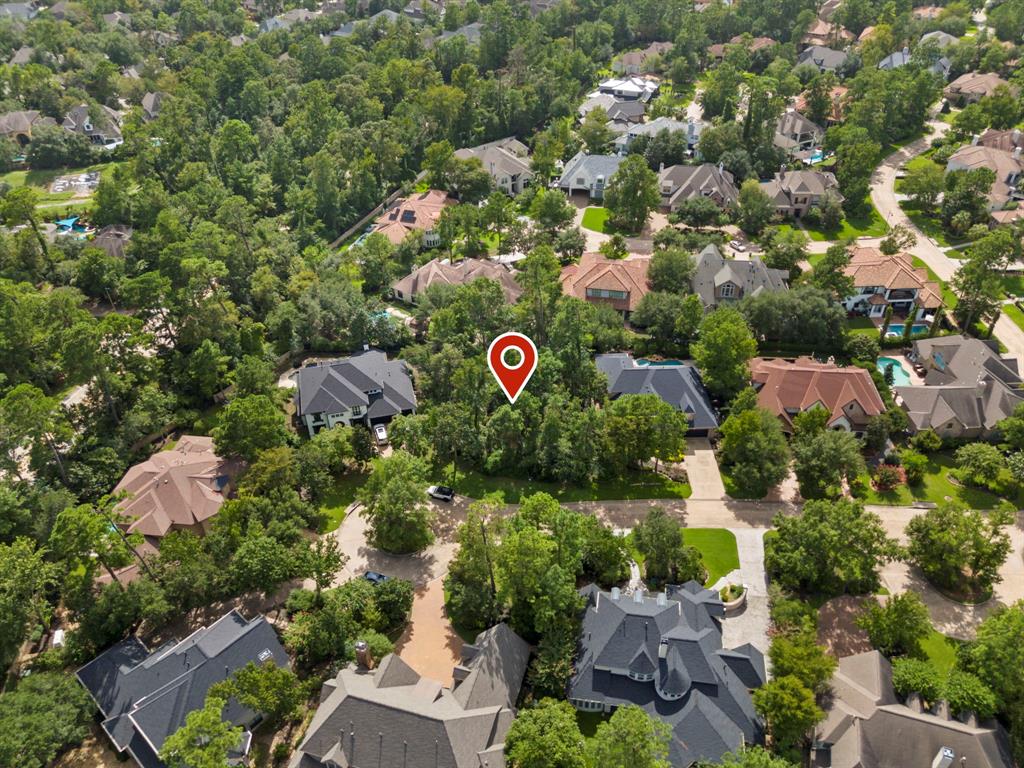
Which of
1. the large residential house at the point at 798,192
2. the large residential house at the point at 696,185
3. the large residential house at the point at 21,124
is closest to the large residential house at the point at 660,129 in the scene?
the large residential house at the point at 696,185

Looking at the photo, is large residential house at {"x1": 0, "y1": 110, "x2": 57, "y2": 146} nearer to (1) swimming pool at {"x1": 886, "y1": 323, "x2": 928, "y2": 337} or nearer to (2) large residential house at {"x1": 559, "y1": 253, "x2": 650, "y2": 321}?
(2) large residential house at {"x1": 559, "y1": 253, "x2": 650, "y2": 321}

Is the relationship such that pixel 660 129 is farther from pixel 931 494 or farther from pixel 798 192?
pixel 931 494

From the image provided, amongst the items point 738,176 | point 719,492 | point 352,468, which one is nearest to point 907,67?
point 738,176

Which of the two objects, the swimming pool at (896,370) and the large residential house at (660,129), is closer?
the swimming pool at (896,370)

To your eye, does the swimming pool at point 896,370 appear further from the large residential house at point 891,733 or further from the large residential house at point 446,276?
the large residential house at point 446,276

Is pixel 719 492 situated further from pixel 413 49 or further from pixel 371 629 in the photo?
pixel 413 49

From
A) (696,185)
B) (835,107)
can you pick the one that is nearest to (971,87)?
(835,107)

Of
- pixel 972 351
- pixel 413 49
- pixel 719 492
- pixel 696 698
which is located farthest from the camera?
pixel 413 49

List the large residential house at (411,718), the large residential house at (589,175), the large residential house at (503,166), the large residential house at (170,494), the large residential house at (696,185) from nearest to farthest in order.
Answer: the large residential house at (411,718)
the large residential house at (170,494)
the large residential house at (696,185)
the large residential house at (589,175)
the large residential house at (503,166)
